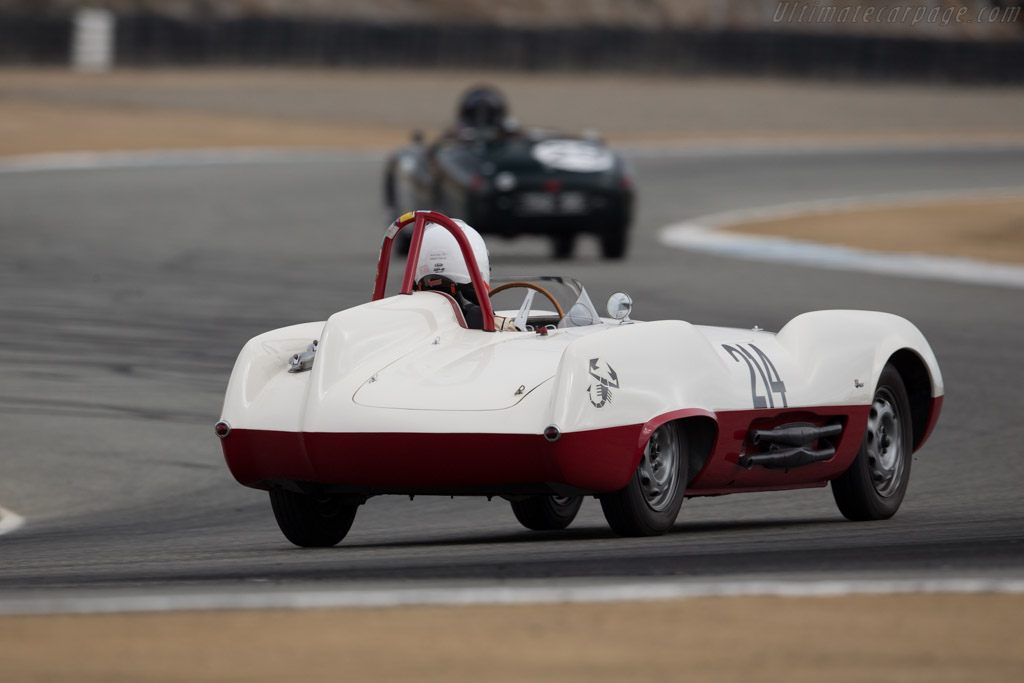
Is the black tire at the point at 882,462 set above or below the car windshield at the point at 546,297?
below

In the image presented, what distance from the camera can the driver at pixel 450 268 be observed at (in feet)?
25.0

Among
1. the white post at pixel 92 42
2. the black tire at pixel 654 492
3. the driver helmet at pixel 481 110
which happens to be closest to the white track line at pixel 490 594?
the black tire at pixel 654 492

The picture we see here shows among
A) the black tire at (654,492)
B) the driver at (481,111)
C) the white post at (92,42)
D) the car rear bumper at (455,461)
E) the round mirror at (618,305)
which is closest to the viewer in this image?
the car rear bumper at (455,461)

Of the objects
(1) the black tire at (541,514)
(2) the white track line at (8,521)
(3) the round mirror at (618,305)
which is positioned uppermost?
(3) the round mirror at (618,305)

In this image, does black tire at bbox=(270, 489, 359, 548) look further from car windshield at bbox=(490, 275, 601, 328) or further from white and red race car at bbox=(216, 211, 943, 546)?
car windshield at bbox=(490, 275, 601, 328)

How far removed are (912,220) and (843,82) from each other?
2769 centimetres

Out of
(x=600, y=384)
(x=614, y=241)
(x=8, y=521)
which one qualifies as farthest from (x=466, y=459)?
(x=614, y=241)

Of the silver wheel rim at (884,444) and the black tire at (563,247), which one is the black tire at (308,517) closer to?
the silver wheel rim at (884,444)

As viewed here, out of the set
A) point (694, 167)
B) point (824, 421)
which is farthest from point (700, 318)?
point (694, 167)

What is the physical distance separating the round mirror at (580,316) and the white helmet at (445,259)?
364 mm

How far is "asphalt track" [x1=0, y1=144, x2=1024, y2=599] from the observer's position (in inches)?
249

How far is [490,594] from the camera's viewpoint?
18.2 ft

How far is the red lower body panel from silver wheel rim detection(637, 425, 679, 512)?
0.56 feet

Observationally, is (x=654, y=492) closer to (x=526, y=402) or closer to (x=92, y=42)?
(x=526, y=402)
